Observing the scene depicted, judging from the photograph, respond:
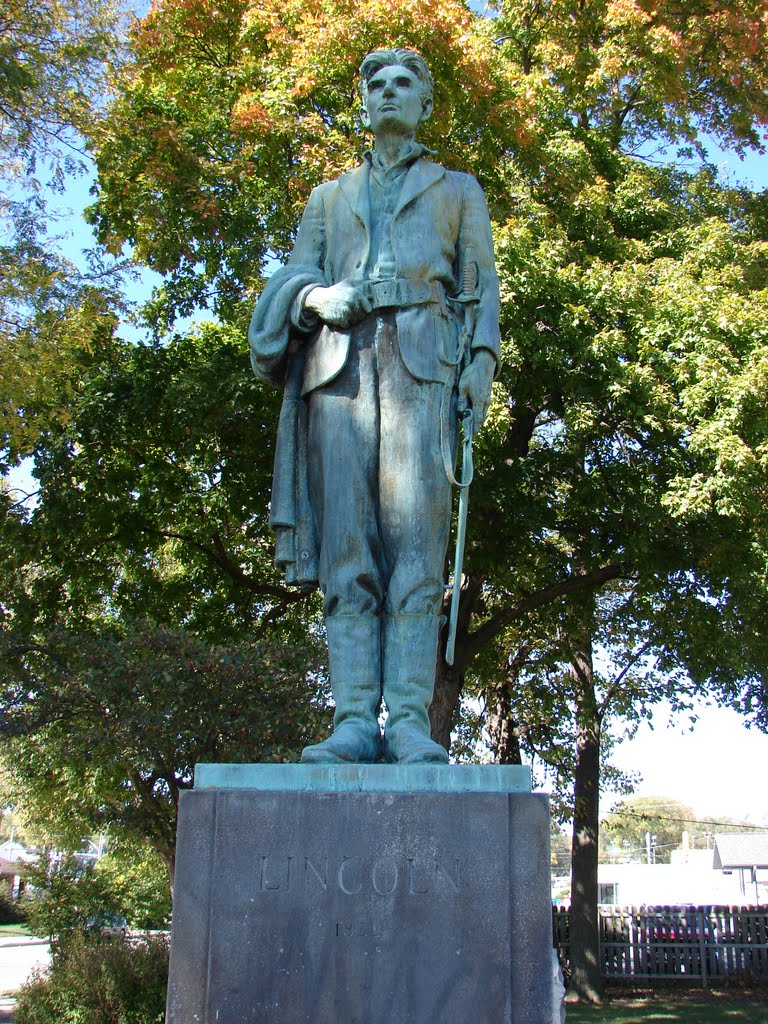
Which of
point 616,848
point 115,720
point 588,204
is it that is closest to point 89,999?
point 115,720

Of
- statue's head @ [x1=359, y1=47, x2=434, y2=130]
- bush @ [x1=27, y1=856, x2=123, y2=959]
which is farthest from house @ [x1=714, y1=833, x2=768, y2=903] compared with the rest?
statue's head @ [x1=359, y1=47, x2=434, y2=130]

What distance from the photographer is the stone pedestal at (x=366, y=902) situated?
3236 mm

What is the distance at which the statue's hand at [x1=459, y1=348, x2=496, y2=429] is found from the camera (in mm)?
4465

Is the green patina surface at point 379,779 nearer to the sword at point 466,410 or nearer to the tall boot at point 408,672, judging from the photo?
the tall boot at point 408,672

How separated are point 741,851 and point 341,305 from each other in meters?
59.8

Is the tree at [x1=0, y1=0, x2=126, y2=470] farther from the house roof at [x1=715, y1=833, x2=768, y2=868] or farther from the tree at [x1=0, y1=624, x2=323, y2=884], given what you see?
the house roof at [x1=715, y1=833, x2=768, y2=868]

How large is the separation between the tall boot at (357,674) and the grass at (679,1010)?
15.2 meters

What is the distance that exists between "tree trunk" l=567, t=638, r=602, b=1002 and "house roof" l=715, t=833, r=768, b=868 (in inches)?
1455

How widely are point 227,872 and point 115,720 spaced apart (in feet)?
27.7

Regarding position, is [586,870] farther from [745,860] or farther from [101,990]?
[745,860]

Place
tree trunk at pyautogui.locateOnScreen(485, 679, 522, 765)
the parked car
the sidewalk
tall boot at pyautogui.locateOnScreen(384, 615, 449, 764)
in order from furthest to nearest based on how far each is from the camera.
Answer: the sidewalk, tree trunk at pyautogui.locateOnScreen(485, 679, 522, 765), the parked car, tall boot at pyautogui.locateOnScreen(384, 615, 449, 764)

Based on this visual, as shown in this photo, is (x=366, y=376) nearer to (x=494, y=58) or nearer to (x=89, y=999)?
(x=89, y=999)

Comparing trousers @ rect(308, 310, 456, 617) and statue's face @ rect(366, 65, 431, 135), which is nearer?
trousers @ rect(308, 310, 456, 617)

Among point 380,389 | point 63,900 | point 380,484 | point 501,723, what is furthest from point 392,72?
point 501,723
